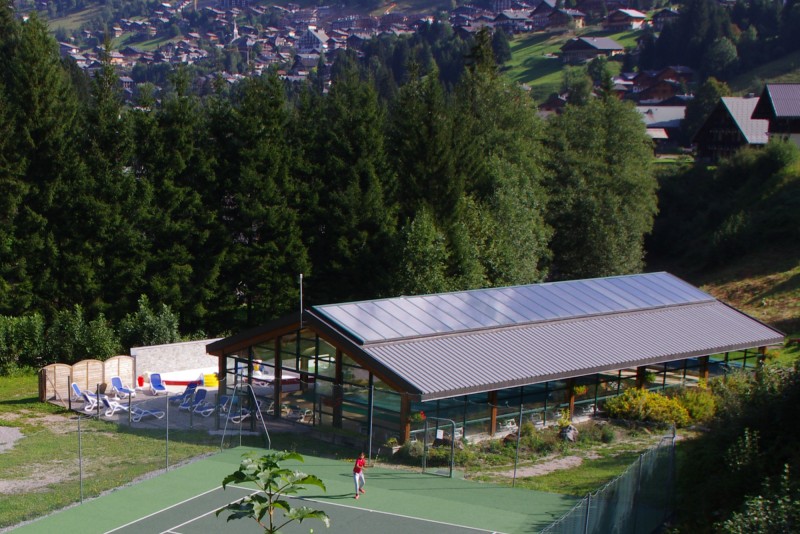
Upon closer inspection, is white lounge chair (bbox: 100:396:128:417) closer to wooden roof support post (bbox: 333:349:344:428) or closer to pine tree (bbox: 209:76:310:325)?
wooden roof support post (bbox: 333:349:344:428)

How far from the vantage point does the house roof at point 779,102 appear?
7381cm

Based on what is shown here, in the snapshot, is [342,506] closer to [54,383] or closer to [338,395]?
[338,395]

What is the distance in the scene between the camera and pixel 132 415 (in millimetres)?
29125

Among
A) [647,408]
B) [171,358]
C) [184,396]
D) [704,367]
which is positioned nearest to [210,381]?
[171,358]

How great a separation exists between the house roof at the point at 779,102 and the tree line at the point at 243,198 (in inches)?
1181

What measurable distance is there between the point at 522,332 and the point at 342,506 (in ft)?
35.6

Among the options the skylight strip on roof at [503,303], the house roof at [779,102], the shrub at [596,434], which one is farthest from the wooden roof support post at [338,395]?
the house roof at [779,102]

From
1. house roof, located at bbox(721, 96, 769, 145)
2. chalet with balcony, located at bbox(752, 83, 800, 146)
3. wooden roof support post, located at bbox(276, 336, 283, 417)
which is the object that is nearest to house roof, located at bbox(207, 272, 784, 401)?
wooden roof support post, located at bbox(276, 336, 283, 417)

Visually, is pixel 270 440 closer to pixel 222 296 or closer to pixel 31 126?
pixel 222 296

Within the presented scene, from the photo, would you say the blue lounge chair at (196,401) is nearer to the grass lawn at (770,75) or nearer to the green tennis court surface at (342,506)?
the green tennis court surface at (342,506)

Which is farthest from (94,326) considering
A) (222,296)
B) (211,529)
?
(211,529)

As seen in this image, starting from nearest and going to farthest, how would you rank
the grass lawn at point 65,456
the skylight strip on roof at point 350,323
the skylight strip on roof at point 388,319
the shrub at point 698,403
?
1. the grass lawn at point 65,456
2. the skylight strip on roof at point 350,323
3. the skylight strip on roof at point 388,319
4. the shrub at point 698,403

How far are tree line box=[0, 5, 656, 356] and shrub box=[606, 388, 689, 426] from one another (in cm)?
1460

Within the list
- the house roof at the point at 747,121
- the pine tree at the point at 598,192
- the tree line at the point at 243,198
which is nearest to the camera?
the tree line at the point at 243,198
